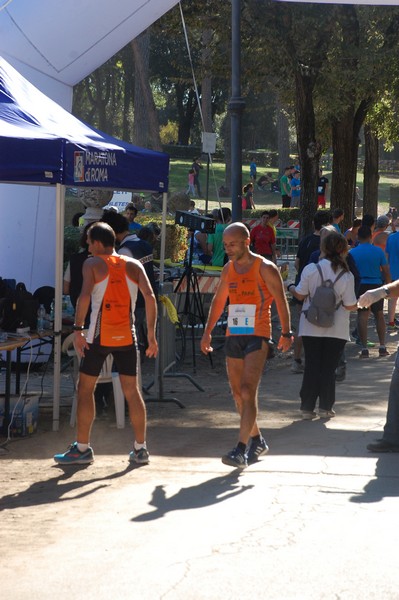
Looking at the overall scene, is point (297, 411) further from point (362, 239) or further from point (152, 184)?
point (362, 239)

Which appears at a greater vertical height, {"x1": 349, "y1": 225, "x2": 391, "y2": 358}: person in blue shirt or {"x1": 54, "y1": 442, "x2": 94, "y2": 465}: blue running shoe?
{"x1": 349, "y1": 225, "x2": 391, "y2": 358}: person in blue shirt

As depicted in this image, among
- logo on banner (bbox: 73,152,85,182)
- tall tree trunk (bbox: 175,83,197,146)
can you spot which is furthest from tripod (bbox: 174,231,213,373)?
tall tree trunk (bbox: 175,83,197,146)

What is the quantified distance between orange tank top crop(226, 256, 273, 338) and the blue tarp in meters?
1.94

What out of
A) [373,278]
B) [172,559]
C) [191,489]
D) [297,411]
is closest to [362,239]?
[373,278]

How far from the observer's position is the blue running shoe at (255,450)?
8.37 meters

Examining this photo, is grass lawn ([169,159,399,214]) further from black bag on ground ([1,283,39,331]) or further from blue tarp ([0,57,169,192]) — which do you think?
black bag on ground ([1,283,39,331])

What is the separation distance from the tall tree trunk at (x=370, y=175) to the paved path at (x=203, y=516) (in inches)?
765

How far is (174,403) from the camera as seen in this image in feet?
36.8

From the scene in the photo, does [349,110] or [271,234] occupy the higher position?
[349,110]

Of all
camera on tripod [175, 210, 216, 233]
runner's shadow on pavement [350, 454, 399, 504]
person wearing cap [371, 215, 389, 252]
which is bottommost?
runner's shadow on pavement [350, 454, 399, 504]

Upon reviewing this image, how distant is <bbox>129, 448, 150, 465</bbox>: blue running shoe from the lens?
837 cm

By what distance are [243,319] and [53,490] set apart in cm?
186

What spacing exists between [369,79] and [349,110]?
8.22ft

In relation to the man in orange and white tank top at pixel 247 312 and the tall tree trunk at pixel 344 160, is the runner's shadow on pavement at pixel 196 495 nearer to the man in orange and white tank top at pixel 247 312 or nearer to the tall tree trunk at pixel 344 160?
the man in orange and white tank top at pixel 247 312
